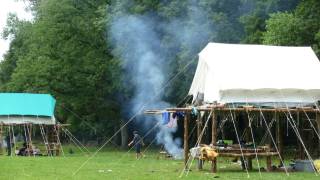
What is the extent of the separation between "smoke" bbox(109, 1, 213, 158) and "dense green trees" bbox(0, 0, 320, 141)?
6 centimetres

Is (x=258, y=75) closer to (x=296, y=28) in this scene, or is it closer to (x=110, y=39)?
(x=296, y=28)

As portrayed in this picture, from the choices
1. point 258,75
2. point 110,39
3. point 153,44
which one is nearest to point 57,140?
point 110,39

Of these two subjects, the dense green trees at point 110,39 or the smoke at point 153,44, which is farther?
the smoke at point 153,44

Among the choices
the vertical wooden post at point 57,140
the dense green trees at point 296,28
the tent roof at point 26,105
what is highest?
the dense green trees at point 296,28

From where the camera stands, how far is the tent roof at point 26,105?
3148 cm

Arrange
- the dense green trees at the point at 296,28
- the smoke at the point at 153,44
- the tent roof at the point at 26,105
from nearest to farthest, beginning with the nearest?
the dense green trees at the point at 296,28 → the tent roof at the point at 26,105 → the smoke at the point at 153,44

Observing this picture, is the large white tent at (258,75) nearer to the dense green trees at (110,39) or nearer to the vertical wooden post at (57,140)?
the dense green trees at (110,39)

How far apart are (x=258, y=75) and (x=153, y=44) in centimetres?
1489

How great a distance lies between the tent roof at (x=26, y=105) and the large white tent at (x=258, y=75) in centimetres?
1235

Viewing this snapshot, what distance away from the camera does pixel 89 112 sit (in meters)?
40.8

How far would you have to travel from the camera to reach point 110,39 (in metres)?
36.4

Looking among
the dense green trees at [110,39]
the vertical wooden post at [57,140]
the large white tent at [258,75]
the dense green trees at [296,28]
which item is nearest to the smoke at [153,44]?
the dense green trees at [110,39]

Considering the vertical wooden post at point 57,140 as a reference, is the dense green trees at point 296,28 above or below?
above

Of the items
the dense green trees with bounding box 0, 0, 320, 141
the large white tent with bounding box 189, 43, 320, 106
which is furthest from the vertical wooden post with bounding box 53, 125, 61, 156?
the large white tent with bounding box 189, 43, 320, 106
